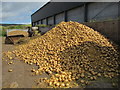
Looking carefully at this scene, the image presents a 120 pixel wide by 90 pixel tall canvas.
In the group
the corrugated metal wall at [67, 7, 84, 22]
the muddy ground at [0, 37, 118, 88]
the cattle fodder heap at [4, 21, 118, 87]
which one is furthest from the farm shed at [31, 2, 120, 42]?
the muddy ground at [0, 37, 118, 88]

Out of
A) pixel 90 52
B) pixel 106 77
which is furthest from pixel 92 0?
pixel 106 77

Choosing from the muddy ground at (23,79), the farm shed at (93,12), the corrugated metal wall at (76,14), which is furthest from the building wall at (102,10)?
the muddy ground at (23,79)

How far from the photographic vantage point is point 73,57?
3152mm

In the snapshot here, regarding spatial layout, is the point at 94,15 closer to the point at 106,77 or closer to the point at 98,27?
the point at 98,27

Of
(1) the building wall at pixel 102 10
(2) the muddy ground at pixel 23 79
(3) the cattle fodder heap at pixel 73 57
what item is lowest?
(2) the muddy ground at pixel 23 79

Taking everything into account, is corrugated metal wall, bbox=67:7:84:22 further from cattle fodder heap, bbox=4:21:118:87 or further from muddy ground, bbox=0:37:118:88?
muddy ground, bbox=0:37:118:88

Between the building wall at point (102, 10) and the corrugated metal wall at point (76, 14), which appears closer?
the building wall at point (102, 10)

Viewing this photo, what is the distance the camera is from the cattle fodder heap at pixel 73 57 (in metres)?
2.49

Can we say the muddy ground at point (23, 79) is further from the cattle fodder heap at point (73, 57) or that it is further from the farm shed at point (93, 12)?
the farm shed at point (93, 12)

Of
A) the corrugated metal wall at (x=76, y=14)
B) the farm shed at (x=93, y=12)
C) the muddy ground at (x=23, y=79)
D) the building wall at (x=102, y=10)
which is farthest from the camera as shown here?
the corrugated metal wall at (x=76, y=14)

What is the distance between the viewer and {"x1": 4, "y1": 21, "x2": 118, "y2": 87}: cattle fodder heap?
8.17ft

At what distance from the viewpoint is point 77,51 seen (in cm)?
334

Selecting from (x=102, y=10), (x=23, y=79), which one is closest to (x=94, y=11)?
(x=102, y=10)

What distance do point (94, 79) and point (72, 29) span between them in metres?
2.48
